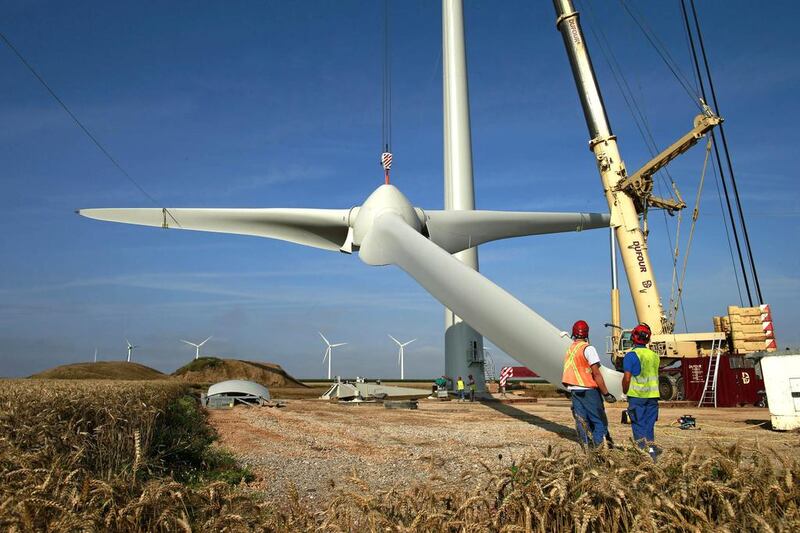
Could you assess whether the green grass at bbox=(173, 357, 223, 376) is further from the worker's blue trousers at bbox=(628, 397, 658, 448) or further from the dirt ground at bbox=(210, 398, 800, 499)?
the worker's blue trousers at bbox=(628, 397, 658, 448)

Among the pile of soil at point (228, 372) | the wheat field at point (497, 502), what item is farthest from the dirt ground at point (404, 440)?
the pile of soil at point (228, 372)

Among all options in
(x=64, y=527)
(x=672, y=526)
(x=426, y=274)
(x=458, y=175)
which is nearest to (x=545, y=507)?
(x=672, y=526)

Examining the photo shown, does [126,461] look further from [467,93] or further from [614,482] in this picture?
[467,93]

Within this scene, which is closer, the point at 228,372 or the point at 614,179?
the point at 614,179

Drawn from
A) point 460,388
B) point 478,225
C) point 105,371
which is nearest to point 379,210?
point 478,225

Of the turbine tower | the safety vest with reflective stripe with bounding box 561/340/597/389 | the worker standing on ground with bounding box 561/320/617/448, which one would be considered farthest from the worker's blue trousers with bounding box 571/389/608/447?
the turbine tower

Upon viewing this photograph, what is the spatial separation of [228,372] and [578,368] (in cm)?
5177

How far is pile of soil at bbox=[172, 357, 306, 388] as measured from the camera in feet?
177

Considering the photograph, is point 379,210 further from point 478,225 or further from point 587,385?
point 587,385

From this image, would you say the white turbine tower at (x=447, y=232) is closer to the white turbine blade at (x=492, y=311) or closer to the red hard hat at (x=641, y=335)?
the white turbine blade at (x=492, y=311)

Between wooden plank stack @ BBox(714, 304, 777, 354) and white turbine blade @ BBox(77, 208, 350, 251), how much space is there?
661 inches

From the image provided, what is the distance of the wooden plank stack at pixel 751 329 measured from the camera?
75.6 ft

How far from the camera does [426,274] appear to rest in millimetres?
12539

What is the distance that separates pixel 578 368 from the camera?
888 cm
